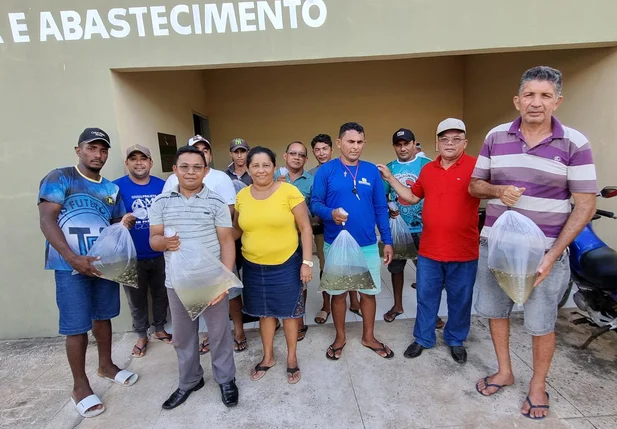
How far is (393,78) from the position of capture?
579 cm

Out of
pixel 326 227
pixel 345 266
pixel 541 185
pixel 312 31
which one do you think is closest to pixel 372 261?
pixel 345 266

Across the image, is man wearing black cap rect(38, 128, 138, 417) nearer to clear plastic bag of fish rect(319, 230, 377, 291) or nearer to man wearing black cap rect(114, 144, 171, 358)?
man wearing black cap rect(114, 144, 171, 358)

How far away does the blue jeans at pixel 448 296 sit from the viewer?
255 cm

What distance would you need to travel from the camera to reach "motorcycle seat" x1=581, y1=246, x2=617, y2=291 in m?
2.35

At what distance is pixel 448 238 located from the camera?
2.46 meters

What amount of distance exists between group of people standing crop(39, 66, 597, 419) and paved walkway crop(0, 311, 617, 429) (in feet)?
0.32

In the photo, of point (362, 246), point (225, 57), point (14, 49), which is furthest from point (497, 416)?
point (14, 49)

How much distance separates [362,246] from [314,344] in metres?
1.05

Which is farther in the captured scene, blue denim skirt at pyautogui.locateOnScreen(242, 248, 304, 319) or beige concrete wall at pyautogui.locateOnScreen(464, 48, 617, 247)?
beige concrete wall at pyautogui.locateOnScreen(464, 48, 617, 247)

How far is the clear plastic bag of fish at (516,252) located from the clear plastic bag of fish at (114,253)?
94.6 inches

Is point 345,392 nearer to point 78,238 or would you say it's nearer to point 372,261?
point 372,261

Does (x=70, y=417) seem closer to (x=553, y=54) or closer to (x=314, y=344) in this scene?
(x=314, y=344)

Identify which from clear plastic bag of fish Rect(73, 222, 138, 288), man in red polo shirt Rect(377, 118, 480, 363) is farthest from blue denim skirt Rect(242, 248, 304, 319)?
man in red polo shirt Rect(377, 118, 480, 363)

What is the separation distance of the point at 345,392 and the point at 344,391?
1cm
